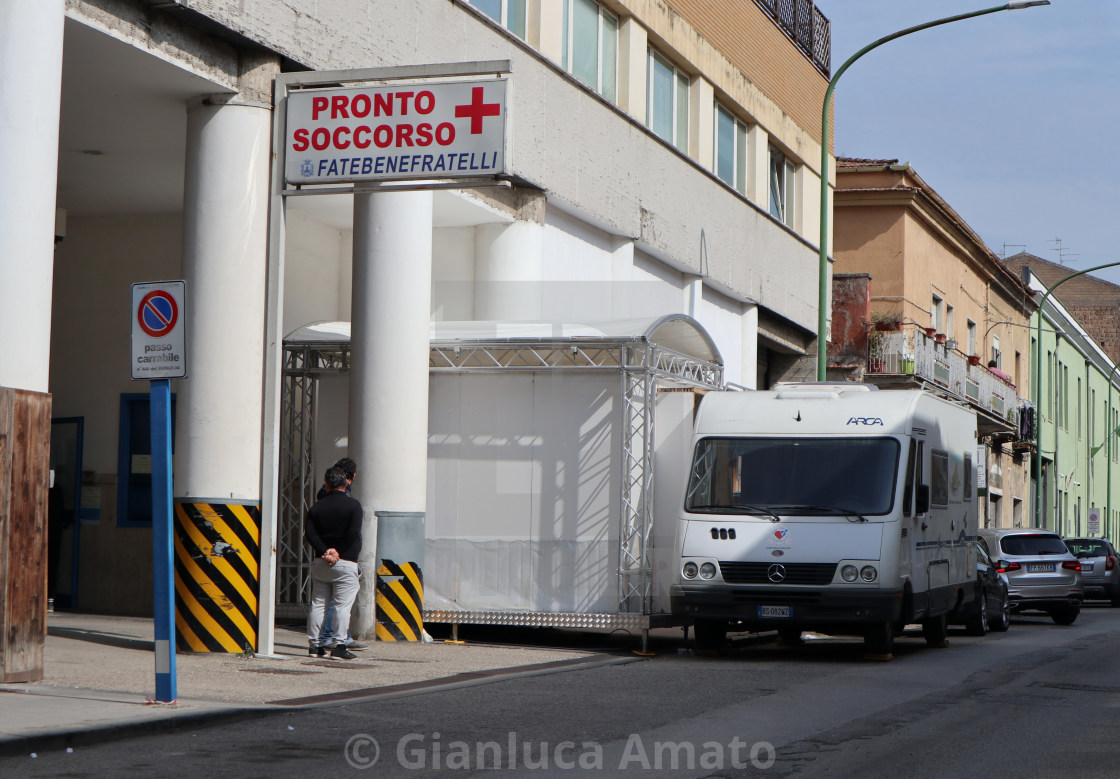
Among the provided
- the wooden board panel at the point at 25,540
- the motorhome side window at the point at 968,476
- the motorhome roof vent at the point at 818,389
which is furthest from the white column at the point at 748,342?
the wooden board panel at the point at 25,540

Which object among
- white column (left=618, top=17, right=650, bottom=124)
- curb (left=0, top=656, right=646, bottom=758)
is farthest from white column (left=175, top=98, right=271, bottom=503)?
white column (left=618, top=17, right=650, bottom=124)

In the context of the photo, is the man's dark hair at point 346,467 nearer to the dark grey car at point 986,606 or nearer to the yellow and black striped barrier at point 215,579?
the yellow and black striped barrier at point 215,579

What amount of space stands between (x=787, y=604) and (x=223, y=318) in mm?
5987

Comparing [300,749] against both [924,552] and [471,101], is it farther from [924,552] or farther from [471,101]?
[924,552]

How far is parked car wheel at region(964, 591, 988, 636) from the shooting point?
20156 millimetres

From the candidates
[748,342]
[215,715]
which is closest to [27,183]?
[215,715]

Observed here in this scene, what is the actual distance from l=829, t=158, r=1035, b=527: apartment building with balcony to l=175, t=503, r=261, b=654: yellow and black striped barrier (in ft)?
76.1

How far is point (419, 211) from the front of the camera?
1620cm

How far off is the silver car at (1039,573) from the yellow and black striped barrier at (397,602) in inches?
469

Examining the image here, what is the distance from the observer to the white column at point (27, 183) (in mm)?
10688

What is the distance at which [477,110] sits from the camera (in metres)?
12.5

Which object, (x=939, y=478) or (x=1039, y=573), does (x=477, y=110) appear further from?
(x=1039, y=573)

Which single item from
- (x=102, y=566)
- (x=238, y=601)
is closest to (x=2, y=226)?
(x=238, y=601)

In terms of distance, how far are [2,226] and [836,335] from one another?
27.5 m
